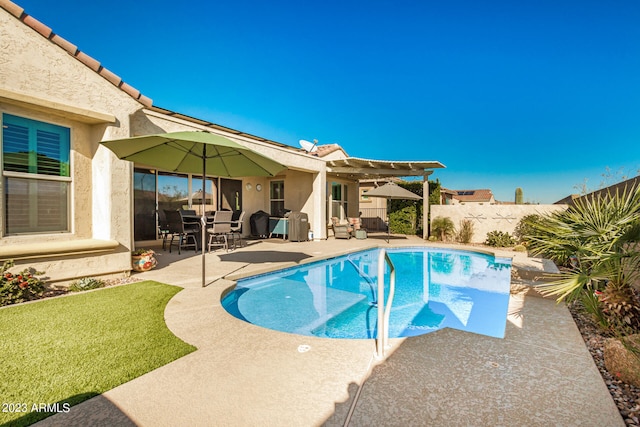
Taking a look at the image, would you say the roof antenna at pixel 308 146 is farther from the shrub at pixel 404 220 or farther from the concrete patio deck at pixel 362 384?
the concrete patio deck at pixel 362 384

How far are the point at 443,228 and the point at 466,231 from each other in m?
1.03

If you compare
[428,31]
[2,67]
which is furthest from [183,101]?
[2,67]

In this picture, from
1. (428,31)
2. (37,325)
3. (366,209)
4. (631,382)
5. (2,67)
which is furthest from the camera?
(366,209)

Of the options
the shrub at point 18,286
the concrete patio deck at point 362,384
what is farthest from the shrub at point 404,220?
the shrub at point 18,286

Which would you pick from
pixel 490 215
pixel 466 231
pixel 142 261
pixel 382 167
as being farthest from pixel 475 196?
pixel 142 261

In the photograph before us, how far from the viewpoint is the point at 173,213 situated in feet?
30.9

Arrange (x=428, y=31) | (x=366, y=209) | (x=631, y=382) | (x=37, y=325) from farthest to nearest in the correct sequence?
(x=366, y=209) → (x=428, y=31) → (x=37, y=325) → (x=631, y=382)

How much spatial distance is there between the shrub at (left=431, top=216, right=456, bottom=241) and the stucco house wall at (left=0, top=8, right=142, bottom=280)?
518 inches

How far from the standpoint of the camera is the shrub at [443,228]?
14844 millimetres

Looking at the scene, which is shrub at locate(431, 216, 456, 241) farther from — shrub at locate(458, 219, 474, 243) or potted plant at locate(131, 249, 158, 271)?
potted plant at locate(131, 249, 158, 271)

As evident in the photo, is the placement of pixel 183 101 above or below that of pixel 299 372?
above

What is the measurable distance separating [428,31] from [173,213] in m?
15.1

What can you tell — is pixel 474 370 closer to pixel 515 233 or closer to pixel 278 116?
pixel 515 233

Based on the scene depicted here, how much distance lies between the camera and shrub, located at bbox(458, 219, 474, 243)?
14.4 m
